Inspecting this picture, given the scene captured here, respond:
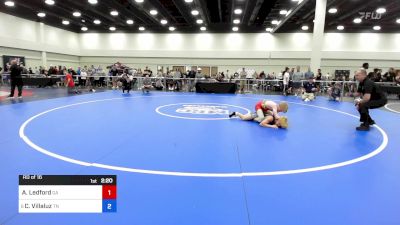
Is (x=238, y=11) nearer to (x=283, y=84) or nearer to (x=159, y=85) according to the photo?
(x=283, y=84)

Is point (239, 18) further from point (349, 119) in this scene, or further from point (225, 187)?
point (225, 187)

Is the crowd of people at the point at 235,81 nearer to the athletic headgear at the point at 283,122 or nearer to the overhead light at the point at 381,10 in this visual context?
the overhead light at the point at 381,10

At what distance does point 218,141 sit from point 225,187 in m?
2.19

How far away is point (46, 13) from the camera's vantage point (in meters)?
21.3

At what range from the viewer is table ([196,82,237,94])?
55.4ft

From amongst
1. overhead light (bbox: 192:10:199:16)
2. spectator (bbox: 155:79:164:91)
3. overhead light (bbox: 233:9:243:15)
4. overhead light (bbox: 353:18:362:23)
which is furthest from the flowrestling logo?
overhead light (bbox: 353:18:362:23)

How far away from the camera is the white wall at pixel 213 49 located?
26.3 metres

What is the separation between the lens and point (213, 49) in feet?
92.2

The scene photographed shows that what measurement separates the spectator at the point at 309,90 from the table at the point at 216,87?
4118 mm

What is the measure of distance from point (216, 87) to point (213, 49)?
1208 cm

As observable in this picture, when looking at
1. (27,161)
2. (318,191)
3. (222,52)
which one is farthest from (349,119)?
(222,52)

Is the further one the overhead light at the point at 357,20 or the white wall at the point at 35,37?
the overhead light at the point at 357,20

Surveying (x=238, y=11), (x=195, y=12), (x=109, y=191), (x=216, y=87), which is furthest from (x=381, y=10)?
(x=109, y=191)

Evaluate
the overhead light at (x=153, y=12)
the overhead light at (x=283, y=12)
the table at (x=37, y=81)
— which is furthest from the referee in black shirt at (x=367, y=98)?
the table at (x=37, y=81)
